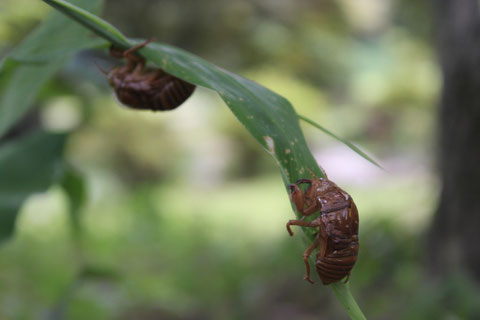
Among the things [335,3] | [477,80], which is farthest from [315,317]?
[335,3]

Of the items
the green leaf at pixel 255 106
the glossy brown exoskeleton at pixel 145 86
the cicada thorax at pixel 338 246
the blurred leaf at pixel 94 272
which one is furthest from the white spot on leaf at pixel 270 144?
the blurred leaf at pixel 94 272

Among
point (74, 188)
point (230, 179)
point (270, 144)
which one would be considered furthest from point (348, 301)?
point (230, 179)

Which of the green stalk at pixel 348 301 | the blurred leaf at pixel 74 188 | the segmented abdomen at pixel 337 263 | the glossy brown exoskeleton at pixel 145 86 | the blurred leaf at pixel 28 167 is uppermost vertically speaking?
the green stalk at pixel 348 301

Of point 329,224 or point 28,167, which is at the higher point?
point 329,224

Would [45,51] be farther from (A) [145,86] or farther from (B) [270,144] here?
(B) [270,144]

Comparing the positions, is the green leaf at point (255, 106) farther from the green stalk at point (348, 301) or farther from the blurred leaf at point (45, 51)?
the blurred leaf at point (45, 51)
